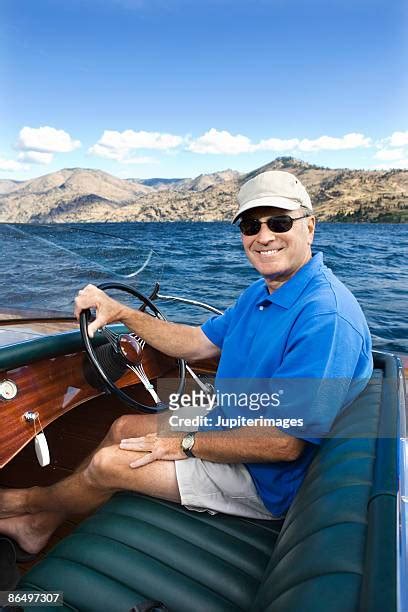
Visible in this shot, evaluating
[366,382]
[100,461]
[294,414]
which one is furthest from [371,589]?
[100,461]

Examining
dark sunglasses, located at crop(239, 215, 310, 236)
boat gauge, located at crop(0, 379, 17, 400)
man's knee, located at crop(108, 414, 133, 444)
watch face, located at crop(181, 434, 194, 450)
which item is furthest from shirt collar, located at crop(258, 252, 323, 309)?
boat gauge, located at crop(0, 379, 17, 400)

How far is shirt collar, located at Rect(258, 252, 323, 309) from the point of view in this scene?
1.38m

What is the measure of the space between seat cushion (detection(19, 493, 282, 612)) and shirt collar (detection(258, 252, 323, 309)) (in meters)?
0.64

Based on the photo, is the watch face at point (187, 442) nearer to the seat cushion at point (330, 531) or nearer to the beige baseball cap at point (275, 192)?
the seat cushion at point (330, 531)

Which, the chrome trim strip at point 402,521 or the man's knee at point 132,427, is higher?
the chrome trim strip at point 402,521

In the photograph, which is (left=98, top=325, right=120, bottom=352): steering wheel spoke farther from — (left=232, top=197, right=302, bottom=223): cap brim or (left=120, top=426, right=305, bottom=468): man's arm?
(left=232, top=197, right=302, bottom=223): cap brim

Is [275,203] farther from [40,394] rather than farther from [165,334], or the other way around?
[40,394]

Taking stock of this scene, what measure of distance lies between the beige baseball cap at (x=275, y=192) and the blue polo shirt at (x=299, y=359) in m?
0.19

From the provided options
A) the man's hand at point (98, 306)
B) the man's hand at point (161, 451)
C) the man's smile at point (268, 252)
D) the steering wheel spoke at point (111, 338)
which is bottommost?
the man's hand at point (161, 451)

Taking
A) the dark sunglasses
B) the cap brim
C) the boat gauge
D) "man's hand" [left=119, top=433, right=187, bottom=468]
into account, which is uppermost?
the cap brim

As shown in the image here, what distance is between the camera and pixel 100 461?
1480 mm

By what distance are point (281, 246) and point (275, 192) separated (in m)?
0.16

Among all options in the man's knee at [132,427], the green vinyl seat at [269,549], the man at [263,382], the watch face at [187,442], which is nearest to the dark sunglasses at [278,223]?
the man at [263,382]

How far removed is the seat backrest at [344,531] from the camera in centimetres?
69
